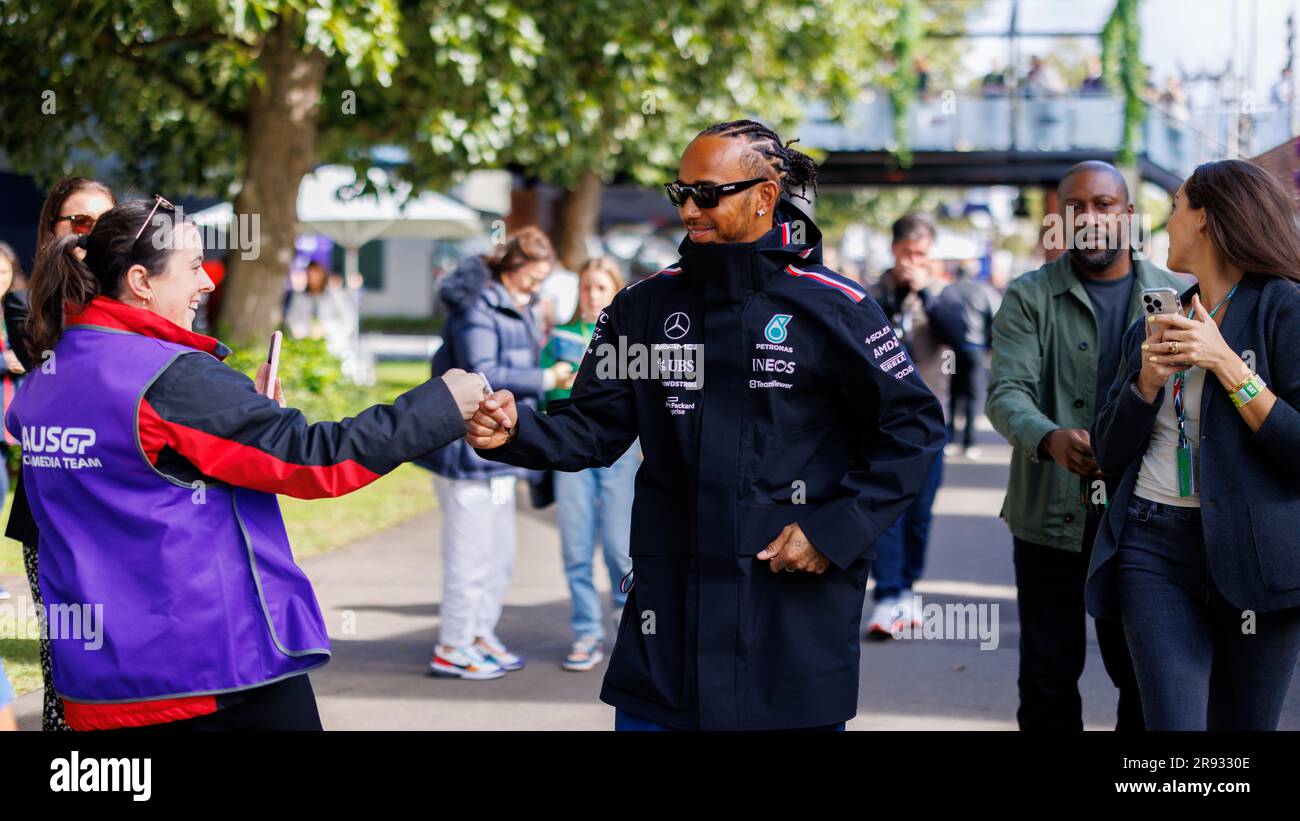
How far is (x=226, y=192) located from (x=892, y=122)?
1341 cm

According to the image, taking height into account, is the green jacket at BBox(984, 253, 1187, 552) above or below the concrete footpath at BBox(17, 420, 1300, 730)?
above

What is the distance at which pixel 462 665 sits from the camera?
6773 millimetres

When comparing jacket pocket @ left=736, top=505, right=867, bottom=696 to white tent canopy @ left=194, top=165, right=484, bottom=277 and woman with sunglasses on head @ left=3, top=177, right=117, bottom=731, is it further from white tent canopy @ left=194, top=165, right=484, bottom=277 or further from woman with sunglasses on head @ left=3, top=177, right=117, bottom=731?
white tent canopy @ left=194, top=165, right=484, bottom=277

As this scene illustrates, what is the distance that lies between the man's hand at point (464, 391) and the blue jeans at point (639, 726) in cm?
77

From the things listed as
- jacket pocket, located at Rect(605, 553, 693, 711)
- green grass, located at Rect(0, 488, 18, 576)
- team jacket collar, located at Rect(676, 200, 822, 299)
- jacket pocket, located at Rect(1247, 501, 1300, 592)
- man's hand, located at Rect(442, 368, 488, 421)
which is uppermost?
team jacket collar, located at Rect(676, 200, 822, 299)

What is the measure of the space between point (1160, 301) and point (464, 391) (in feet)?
5.61

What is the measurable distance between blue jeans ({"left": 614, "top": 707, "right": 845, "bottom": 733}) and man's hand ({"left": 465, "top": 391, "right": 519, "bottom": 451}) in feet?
2.28

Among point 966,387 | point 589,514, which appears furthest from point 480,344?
point 966,387

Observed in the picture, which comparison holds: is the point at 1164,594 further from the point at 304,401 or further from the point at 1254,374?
the point at 304,401

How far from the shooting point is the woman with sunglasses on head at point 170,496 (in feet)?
10.3

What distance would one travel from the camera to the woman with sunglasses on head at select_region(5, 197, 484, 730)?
3.15 m

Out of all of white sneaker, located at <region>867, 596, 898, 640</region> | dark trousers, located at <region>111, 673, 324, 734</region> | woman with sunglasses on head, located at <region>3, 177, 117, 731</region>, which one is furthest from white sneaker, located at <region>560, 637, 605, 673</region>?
dark trousers, located at <region>111, 673, 324, 734</region>

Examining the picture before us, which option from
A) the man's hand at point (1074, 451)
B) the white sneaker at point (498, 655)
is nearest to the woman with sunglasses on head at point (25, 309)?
the white sneaker at point (498, 655)

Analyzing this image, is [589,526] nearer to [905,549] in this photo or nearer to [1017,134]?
[905,549]
